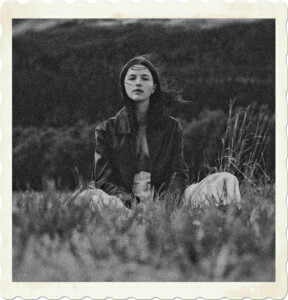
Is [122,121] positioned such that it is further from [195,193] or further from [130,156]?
[195,193]

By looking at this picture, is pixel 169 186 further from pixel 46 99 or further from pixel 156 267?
pixel 46 99

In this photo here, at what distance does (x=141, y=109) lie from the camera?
453cm

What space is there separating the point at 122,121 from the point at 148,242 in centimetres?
82

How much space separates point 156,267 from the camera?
4352 mm

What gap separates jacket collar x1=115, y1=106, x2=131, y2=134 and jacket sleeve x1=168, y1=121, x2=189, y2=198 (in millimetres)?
337

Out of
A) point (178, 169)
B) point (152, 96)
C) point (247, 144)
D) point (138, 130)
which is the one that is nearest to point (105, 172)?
point (138, 130)

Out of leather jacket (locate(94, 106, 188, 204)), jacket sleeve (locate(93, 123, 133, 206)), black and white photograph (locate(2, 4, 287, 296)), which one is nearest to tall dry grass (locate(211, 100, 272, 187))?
black and white photograph (locate(2, 4, 287, 296))

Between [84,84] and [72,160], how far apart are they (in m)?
0.52

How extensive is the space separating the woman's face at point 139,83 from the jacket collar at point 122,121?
110 mm

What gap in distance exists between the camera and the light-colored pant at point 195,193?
4.45 m

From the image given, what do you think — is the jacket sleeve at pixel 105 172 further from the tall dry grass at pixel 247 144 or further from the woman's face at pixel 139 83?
the tall dry grass at pixel 247 144

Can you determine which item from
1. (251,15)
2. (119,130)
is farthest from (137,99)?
(251,15)

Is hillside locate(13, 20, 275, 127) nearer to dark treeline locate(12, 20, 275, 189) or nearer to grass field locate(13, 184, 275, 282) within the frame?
dark treeline locate(12, 20, 275, 189)

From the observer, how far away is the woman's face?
448 centimetres
